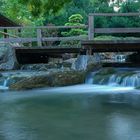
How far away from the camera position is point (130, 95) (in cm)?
1254

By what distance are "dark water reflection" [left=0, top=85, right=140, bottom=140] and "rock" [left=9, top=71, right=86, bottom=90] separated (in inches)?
88.3

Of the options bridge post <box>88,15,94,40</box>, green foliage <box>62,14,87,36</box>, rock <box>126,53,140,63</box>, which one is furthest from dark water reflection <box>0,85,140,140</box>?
green foliage <box>62,14,87,36</box>

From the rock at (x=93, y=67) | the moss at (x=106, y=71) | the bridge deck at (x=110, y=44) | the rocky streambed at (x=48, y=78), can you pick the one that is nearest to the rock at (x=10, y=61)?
the rocky streambed at (x=48, y=78)

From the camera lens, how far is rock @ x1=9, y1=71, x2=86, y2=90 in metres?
15.1

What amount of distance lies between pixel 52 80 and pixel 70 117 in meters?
6.90

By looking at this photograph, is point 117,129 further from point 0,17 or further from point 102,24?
point 102,24

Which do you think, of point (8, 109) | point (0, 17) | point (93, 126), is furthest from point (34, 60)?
point (93, 126)

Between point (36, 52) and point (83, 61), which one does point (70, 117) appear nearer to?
point (83, 61)

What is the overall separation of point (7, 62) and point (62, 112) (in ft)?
37.8

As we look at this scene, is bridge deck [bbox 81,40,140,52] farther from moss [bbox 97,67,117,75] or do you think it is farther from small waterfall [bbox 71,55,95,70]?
moss [bbox 97,67,117,75]

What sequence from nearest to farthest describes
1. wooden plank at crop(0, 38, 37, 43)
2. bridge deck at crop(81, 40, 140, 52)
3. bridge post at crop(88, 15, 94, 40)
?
bridge deck at crop(81, 40, 140, 52) < bridge post at crop(88, 15, 94, 40) < wooden plank at crop(0, 38, 37, 43)

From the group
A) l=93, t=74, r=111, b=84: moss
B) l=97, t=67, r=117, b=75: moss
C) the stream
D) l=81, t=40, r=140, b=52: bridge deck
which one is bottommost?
the stream

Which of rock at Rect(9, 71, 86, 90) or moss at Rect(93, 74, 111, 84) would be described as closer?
rock at Rect(9, 71, 86, 90)

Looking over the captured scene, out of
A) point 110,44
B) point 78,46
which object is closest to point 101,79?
point 110,44
